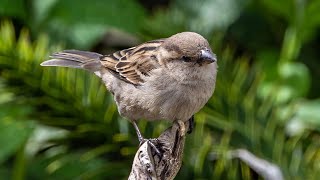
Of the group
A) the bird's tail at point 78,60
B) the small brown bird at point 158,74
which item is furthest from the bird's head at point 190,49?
the bird's tail at point 78,60

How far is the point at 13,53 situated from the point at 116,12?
101 centimetres

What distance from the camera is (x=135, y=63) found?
8.98 ft

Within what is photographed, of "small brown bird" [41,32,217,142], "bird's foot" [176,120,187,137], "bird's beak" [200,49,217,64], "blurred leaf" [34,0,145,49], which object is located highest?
"blurred leaf" [34,0,145,49]

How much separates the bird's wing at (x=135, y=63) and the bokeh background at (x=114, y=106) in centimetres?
9

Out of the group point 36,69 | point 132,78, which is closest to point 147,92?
point 132,78

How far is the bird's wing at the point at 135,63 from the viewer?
2.66 metres

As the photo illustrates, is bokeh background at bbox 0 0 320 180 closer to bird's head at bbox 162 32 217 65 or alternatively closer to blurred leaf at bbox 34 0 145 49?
blurred leaf at bbox 34 0 145 49

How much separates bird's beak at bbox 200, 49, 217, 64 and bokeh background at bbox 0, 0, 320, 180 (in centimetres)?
42

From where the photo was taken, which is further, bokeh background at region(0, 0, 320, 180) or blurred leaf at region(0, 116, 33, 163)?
blurred leaf at region(0, 116, 33, 163)

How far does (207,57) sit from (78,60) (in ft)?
2.56

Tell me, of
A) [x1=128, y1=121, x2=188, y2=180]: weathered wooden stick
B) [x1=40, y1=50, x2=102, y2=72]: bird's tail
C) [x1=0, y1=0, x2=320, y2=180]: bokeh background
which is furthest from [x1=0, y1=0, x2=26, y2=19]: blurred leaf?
[x1=128, y1=121, x2=188, y2=180]: weathered wooden stick

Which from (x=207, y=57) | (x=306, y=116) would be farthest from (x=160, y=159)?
(x=306, y=116)

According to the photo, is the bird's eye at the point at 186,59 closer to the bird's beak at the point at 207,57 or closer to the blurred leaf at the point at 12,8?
the bird's beak at the point at 207,57

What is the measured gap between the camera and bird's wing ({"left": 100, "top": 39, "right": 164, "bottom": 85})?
2660 millimetres
